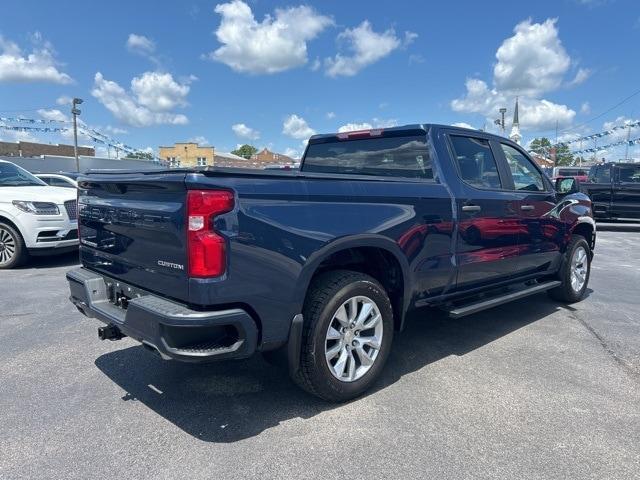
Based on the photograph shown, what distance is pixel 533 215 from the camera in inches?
192

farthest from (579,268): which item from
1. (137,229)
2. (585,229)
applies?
(137,229)

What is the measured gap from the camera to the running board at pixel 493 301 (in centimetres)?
393

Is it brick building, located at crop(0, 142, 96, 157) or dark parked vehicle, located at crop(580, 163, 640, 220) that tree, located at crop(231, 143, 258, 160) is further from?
dark parked vehicle, located at crop(580, 163, 640, 220)

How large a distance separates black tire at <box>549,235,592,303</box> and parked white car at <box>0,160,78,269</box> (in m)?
6.67

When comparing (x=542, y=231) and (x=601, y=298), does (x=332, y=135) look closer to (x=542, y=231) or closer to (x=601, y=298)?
(x=542, y=231)

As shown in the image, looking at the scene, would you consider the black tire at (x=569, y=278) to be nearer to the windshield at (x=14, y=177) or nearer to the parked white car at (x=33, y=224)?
the parked white car at (x=33, y=224)

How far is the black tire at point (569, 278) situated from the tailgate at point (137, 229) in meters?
4.59

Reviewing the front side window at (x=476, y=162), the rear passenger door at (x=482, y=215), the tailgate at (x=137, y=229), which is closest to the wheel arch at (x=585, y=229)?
the rear passenger door at (x=482, y=215)

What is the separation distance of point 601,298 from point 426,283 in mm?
3709

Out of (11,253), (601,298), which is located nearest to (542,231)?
(601,298)

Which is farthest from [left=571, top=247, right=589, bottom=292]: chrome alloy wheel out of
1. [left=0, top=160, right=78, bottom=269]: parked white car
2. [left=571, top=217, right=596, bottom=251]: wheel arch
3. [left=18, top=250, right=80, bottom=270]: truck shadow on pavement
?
[left=18, top=250, right=80, bottom=270]: truck shadow on pavement

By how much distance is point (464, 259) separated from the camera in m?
4.03

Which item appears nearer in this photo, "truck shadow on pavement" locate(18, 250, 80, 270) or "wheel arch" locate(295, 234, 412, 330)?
"wheel arch" locate(295, 234, 412, 330)

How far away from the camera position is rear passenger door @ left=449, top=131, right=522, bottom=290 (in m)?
4.02
